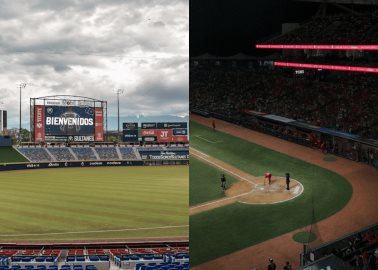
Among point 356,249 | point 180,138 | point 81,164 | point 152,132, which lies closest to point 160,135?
point 152,132

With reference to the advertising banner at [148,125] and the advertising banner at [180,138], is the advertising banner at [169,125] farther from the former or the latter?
the advertising banner at [180,138]

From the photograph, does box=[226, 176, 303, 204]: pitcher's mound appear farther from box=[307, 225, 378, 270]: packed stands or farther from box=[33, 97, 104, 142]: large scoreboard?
box=[33, 97, 104, 142]: large scoreboard

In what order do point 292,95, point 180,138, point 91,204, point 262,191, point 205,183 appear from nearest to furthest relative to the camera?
1. point 292,95
2. point 262,191
3. point 205,183
4. point 91,204
5. point 180,138

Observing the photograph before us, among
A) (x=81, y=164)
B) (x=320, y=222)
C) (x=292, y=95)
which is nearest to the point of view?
(x=292, y=95)

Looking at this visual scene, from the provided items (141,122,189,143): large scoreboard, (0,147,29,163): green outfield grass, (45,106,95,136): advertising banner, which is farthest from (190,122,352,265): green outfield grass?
(141,122,189,143): large scoreboard

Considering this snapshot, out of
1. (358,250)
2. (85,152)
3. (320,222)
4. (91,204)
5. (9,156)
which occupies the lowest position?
(91,204)

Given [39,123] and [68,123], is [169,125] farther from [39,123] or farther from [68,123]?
[39,123]

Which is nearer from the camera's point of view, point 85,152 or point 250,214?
point 250,214
